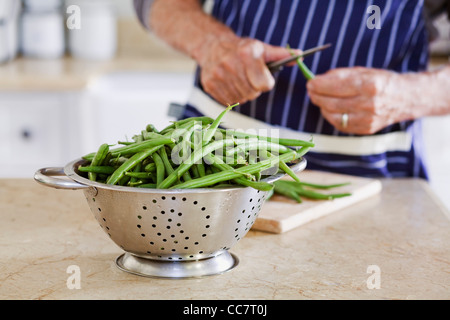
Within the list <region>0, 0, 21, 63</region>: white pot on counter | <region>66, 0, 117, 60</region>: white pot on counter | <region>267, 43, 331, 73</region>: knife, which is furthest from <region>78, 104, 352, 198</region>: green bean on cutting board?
<region>66, 0, 117, 60</region>: white pot on counter

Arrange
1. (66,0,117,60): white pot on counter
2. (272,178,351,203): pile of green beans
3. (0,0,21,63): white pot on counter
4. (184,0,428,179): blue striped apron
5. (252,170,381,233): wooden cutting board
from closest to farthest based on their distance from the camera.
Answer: (252,170,381,233): wooden cutting board
(272,178,351,203): pile of green beans
(184,0,428,179): blue striped apron
(0,0,21,63): white pot on counter
(66,0,117,60): white pot on counter

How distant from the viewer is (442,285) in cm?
110

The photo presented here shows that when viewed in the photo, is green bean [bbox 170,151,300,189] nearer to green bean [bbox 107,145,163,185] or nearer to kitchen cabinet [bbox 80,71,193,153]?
green bean [bbox 107,145,163,185]

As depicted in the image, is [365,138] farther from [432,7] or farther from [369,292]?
[369,292]

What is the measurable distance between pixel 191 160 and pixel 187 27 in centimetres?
98

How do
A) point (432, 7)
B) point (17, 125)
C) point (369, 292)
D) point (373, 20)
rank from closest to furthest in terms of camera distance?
1. point (369, 292)
2. point (373, 20)
3. point (432, 7)
4. point (17, 125)

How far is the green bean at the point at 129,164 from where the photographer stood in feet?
3.61

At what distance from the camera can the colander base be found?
1.12 m

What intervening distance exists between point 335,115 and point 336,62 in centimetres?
28

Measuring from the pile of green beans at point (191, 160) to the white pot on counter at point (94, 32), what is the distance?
232 cm

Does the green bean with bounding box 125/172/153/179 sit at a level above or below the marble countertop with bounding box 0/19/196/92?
above

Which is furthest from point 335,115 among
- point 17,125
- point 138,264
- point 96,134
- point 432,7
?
point 17,125

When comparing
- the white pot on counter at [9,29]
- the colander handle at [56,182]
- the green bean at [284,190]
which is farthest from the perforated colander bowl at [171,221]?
the white pot on counter at [9,29]

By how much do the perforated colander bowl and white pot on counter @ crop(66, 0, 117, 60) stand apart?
7.69ft
